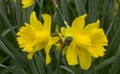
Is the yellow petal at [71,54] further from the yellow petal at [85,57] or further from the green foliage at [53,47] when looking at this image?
the green foliage at [53,47]

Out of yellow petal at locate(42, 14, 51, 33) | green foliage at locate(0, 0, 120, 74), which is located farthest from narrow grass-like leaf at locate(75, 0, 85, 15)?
yellow petal at locate(42, 14, 51, 33)

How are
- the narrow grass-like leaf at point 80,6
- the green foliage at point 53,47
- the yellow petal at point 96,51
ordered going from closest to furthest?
the yellow petal at point 96,51, the green foliage at point 53,47, the narrow grass-like leaf at point 80,6

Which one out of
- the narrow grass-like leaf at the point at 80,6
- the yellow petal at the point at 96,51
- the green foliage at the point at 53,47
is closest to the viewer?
the yellow petal at the point at 96,51

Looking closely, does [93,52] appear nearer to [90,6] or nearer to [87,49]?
[87,49]

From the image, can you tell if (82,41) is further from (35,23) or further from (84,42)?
(35,23)

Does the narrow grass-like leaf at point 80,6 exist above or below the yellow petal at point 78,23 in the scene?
below

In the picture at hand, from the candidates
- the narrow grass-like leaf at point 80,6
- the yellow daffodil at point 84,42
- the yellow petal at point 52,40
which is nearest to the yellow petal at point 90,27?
the yellow daffodil at point 84,42

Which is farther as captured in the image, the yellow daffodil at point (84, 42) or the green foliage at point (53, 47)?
the green foliage at point (53, 47)

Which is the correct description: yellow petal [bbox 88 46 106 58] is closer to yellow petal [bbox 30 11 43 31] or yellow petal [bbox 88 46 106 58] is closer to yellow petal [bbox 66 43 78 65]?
yellow petal [bbox 66 43 78 65]

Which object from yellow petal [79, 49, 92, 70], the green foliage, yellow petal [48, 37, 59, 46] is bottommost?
the green foliage

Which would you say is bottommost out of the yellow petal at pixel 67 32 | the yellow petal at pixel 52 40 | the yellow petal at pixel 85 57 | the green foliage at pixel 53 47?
the green foliage at pixel 53 47
